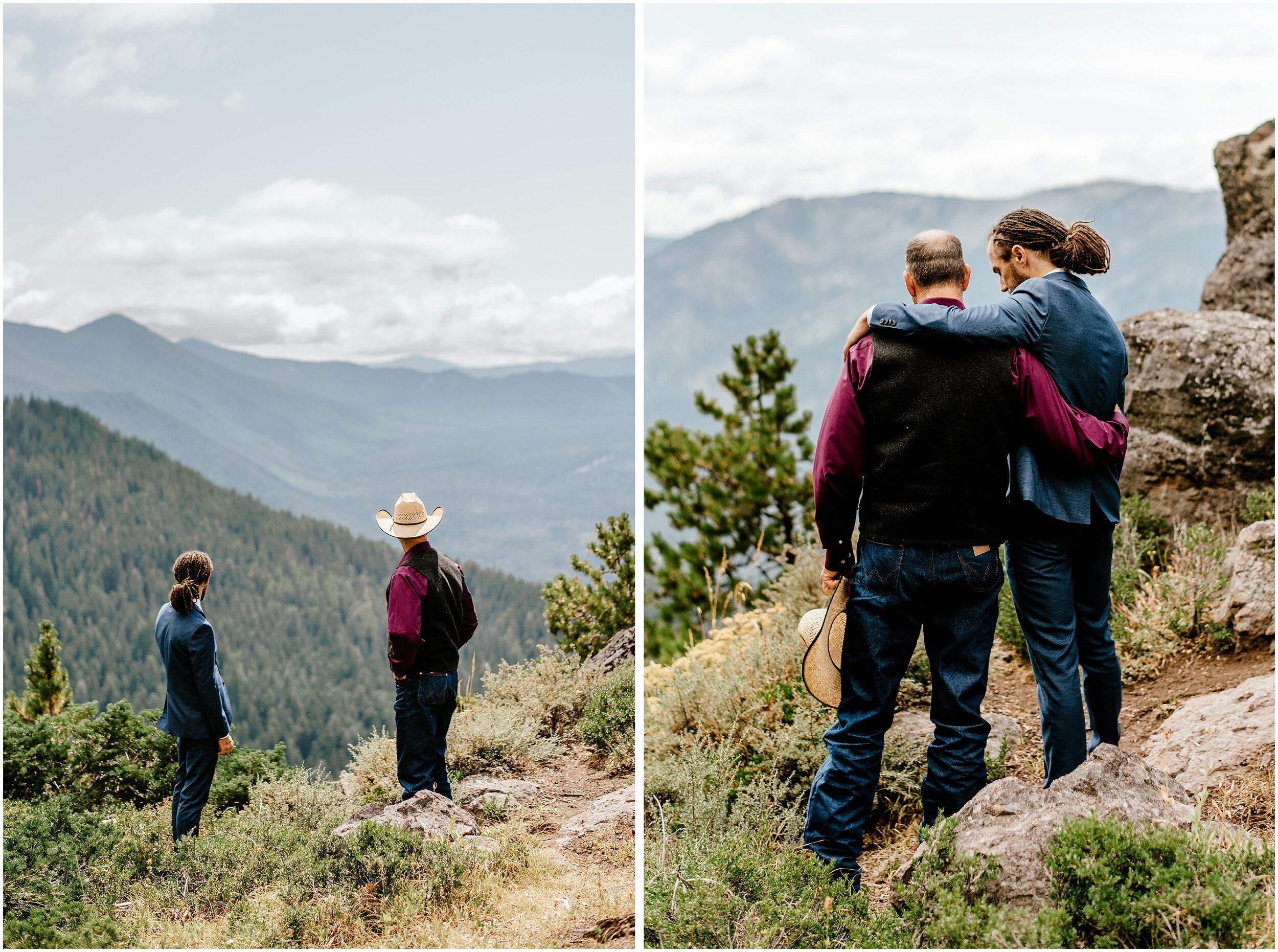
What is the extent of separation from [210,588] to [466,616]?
52661mm

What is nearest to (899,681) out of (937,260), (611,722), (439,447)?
(937,260)

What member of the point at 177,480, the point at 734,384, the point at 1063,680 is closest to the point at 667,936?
the point at 1063,680

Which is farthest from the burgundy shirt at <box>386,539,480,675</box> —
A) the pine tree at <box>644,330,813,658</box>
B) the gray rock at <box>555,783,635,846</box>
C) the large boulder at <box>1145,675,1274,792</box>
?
the pine tree at <box>644,330,813,658</box>

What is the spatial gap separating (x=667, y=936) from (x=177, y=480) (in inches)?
3766

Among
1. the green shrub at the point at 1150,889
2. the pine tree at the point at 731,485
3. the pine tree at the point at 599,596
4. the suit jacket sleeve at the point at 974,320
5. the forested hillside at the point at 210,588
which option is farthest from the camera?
the forested hillside at the point at 210,588

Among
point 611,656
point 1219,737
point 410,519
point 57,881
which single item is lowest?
point 57,881

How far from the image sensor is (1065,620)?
Result: 10.1ft

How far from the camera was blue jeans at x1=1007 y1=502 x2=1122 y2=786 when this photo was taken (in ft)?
9.83

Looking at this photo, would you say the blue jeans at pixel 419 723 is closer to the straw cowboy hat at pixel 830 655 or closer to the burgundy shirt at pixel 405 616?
the burgundy shirt at pixel 405 616

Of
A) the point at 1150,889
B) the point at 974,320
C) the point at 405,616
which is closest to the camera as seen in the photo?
the point at 1150,889

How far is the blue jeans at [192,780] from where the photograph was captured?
430cm

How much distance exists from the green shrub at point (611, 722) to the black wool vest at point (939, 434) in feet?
8.62

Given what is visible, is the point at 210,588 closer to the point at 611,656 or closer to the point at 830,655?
the point at 611,656

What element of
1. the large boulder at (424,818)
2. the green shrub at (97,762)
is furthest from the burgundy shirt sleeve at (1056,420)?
the green shrub at (97,762)
